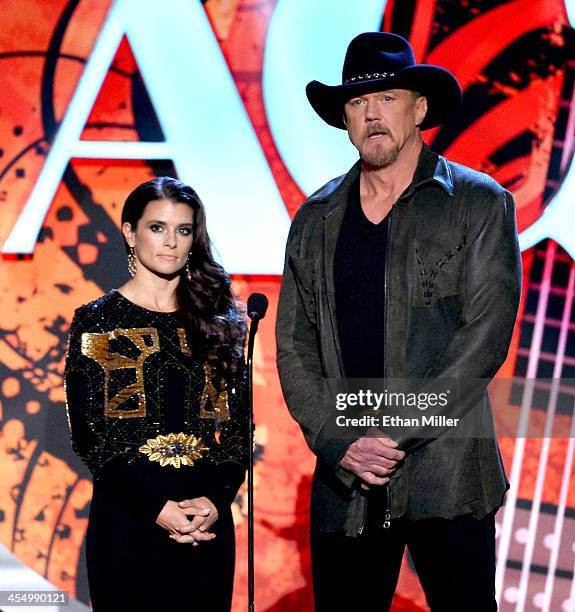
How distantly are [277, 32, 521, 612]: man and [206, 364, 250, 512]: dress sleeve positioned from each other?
0.33m

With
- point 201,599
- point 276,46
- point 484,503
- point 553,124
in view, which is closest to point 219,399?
point 201,599

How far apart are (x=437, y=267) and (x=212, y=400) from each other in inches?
32.9

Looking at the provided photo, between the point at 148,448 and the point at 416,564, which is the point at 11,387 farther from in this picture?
the point at 416,564

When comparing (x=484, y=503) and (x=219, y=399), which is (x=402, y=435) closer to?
(x=484, y=503)

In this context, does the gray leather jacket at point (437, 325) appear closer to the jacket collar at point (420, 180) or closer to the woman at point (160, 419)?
the jacket collar at point (420, 180)

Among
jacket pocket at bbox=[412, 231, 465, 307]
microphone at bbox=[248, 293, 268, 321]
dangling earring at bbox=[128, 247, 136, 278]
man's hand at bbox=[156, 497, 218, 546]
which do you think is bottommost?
man's hand at bbox=[156, 497, 218, 546]

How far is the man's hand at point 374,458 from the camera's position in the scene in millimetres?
2281

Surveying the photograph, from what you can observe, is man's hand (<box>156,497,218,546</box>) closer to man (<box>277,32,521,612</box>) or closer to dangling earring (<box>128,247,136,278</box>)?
man (<box>277,32,521,612</box>)

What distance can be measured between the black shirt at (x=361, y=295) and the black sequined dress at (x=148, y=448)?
557 mm

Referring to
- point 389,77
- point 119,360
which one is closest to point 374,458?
point 119,360

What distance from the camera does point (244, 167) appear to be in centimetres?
386

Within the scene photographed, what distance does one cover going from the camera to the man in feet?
7.59

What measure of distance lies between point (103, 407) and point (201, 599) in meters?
0.62

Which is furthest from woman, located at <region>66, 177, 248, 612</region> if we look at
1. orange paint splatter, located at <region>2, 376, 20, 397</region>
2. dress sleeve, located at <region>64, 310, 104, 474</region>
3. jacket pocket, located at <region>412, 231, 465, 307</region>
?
orange paint splatter, located at <region>2, 376, 20, 397</region>
